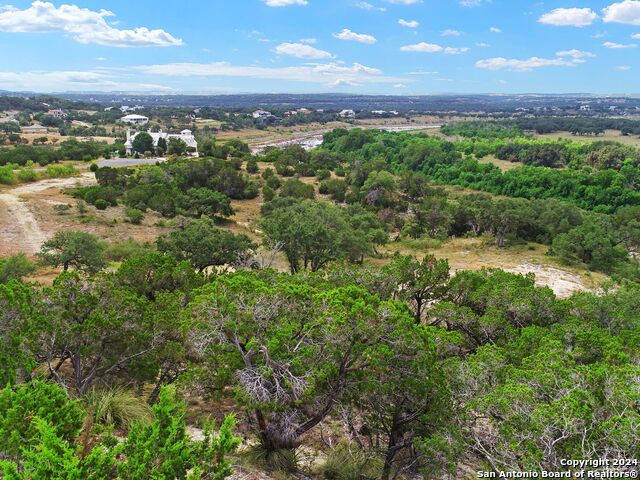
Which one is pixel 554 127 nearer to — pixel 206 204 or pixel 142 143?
pixel 142 143

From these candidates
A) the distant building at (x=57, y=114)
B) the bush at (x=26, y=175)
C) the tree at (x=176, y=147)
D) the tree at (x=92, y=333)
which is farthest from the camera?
the distant building at (x=57, y=114)

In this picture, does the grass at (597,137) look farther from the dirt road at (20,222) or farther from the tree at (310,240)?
the dirt road at (20,222)

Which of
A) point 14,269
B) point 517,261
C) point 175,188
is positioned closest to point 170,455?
point 14,269

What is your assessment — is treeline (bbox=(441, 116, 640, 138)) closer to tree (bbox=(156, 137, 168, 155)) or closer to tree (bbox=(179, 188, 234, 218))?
tree (bbox=(156, 137, 168, 155))

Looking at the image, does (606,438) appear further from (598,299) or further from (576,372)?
(598,299)

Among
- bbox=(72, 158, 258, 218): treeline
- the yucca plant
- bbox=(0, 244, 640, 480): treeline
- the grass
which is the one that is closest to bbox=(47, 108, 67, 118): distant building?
bbox=(72, 158, 258, 218): treeline

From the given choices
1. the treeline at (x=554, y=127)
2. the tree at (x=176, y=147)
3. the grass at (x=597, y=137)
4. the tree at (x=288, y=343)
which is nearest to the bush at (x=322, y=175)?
the tree at (x=176, y=147)
